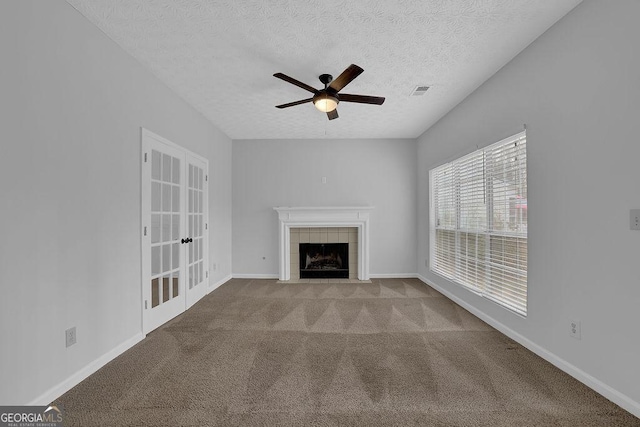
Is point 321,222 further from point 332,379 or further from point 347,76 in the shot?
point 332,379

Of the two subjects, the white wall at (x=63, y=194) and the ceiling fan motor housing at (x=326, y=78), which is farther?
the ceiling fan motor housing at (x=326, y=78)

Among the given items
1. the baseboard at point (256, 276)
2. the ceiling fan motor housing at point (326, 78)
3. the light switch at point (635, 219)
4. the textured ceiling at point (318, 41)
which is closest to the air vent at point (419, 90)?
the textured ceiling at point (318, 41)

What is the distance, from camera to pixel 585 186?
2.08 m

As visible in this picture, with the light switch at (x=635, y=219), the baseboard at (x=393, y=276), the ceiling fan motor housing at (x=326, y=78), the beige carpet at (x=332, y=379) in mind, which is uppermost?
the ceiling fan motor housing at (x=326, y=78)

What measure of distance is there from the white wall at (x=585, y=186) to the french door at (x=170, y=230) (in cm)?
363

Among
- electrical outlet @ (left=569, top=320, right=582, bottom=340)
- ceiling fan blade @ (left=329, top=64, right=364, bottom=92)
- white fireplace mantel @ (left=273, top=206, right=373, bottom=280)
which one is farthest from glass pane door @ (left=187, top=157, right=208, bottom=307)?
electrical outlet @ (left=569, top=320, right=582, bottom=340)

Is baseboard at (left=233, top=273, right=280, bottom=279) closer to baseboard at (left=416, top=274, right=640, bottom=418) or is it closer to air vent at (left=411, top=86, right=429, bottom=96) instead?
baseboard at (left=416, top=274, right=640, bottom=418)

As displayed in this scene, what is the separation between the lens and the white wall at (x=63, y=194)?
1710 mm

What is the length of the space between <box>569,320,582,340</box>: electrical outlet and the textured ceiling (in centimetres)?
228

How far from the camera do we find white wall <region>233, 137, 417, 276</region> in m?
5.62

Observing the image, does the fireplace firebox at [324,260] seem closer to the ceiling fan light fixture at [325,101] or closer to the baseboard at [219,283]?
the baseboard at [219,283]

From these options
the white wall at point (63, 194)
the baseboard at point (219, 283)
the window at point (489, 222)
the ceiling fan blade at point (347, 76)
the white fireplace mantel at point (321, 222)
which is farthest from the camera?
the white fireplace mantel at point (321, 222)

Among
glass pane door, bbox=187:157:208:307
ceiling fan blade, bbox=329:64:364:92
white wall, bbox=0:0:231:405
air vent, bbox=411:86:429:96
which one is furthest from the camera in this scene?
glass pane door, bbox=187:157:208:307

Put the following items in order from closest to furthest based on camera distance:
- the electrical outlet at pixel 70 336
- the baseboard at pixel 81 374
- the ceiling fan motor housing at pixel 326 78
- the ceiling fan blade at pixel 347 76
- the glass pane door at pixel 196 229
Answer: the baseboard at pixel 81 374, the electrical outlet at pixel 70 336, the ceiling fan blade at pixel 347 76, the ceiling fan motor housing at pixel 326 78, the glass pane door at pixel 196 229
